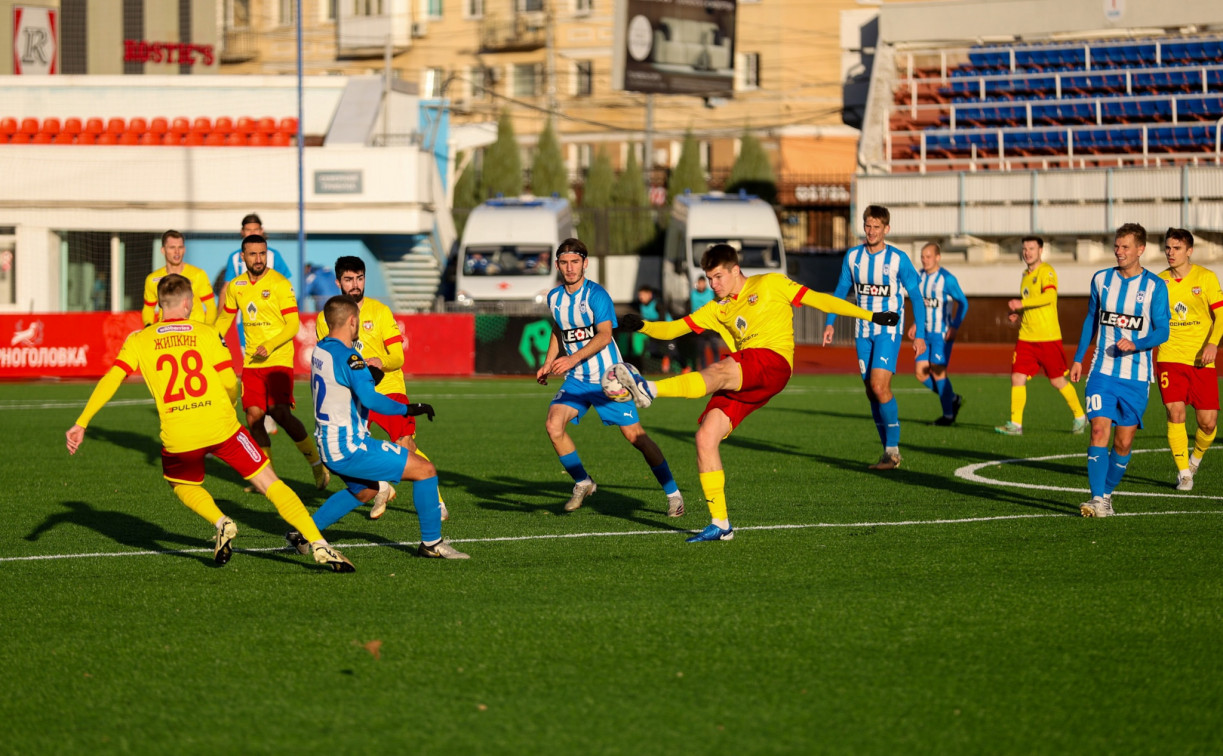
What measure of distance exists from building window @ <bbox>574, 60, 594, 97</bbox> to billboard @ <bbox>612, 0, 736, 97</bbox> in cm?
937

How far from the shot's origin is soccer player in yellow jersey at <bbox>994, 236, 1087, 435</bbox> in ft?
46.1

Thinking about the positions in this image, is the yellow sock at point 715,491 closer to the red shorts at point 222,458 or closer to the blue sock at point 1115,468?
the red shorts at point 222,458

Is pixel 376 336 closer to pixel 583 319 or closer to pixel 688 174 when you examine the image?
pixel 583 319

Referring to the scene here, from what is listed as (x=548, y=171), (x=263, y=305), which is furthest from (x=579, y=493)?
(x=548, y=171)

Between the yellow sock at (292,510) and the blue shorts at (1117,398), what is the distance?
5178 mm

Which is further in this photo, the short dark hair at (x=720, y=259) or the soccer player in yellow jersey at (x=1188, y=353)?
the soccer player in yellow jersey at (x=1188, y=353)

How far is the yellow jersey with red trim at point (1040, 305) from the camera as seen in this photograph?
46.4 feet

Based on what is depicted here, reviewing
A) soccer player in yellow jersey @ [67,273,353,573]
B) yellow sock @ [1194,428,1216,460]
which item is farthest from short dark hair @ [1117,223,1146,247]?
soccer player in yellow jersey @ [67,273,353,573]

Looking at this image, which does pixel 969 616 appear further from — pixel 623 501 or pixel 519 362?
pixel 519 362

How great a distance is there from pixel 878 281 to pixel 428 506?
5912 millimetres

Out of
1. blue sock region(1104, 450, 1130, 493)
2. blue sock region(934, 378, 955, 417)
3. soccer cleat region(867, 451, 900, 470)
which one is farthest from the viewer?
blue sock region(934, 378, 955, 417)

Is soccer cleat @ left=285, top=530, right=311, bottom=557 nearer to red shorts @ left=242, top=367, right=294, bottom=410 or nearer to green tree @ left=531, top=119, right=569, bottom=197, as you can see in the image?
red shorts @ left=242, top=367, right=294, bottom=410

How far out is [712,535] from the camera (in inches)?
311

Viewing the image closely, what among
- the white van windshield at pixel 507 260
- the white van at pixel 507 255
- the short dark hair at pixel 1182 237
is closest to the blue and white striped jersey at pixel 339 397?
the short dark hair at pixel 1182 237
